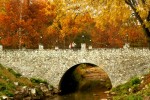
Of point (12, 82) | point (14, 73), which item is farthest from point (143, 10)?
point (14, 73)

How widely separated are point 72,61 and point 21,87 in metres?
7.18

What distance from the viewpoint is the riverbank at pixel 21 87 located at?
1224 inches

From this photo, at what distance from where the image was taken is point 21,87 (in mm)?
33250

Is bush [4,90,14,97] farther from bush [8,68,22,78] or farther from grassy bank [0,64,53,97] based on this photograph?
bush [8,68,22,78]

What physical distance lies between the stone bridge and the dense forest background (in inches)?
115

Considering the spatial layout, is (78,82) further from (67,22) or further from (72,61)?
(67,22)

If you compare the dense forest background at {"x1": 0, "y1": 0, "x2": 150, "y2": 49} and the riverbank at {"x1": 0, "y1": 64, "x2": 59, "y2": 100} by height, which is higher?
the dense forest background at {"x1": 0, "y1": 0, "x2": 150, "y2": 49}

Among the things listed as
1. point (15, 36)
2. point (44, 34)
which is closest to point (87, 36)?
point (44, 34)

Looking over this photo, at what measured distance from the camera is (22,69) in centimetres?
3906

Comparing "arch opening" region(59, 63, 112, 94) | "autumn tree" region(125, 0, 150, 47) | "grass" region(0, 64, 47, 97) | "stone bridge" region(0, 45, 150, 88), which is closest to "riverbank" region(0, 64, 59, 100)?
"grass" region(0, 64, 47, 97)

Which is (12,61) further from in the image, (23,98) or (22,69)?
(23,98)

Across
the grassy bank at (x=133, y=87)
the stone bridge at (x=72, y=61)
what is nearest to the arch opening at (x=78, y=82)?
the stone bridge at (x=72, y=61)

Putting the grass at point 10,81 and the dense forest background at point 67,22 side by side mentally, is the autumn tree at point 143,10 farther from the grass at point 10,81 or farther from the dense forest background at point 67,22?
the grass at point 10,81

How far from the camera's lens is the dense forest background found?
17.3 meters
